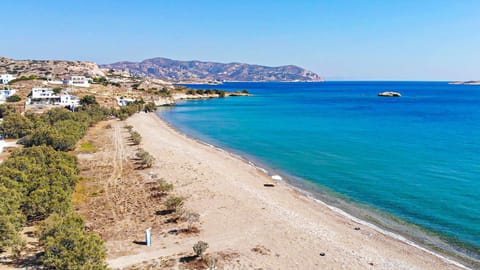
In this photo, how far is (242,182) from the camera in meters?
32.5

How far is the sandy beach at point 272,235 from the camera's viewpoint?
18.4 meters

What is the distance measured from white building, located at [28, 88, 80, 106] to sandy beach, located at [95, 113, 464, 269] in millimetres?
58074

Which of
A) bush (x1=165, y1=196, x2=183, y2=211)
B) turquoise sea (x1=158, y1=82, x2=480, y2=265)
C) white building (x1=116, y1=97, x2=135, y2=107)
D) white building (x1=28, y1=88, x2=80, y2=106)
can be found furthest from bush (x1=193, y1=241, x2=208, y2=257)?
white building (x1=116, y1=97, x2=135, y2=107)

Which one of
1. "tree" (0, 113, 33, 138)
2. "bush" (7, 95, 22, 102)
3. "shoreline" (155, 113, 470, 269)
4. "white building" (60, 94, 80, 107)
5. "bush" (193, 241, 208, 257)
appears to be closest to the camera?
"bush" (193, 241, 208, 257)

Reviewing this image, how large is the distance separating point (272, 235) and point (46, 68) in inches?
6768

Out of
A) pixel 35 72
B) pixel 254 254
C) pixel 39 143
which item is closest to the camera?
pixel 254 254

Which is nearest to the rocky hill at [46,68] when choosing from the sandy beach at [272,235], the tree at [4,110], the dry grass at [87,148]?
the tree at [4,110]

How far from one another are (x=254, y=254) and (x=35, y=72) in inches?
6415

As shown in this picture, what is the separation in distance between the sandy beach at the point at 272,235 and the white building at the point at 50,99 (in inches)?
2286

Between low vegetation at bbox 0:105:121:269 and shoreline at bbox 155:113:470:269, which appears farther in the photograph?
shoreline at bbox 155:113:470:269

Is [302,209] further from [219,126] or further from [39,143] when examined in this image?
[219,126]

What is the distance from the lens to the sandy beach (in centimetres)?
1842

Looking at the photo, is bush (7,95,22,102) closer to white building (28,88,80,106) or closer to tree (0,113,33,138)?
white building (28,88,80,106)

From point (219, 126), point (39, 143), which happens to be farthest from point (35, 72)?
point (39, 143)
